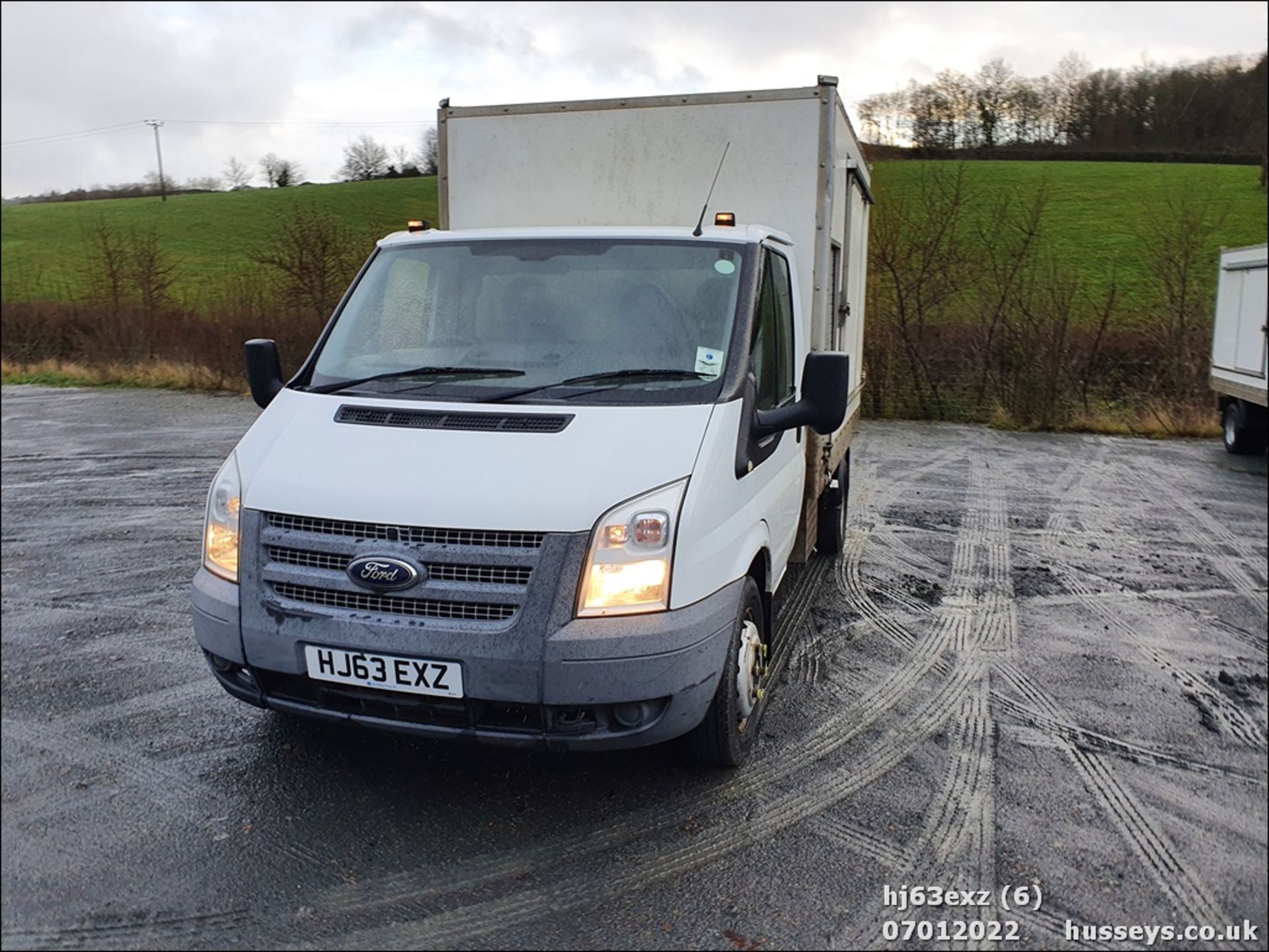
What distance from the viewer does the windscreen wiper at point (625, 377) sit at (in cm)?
384

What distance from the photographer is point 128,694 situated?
446 centimetres

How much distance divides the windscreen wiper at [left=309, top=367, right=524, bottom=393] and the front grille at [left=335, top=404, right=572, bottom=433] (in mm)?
326

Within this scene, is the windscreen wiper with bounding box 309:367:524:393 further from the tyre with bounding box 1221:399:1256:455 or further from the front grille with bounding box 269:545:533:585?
the tyre with bounding box 1221:399:1256:455

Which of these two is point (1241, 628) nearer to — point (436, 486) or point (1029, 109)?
point (1029, 109)

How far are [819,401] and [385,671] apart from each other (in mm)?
1990

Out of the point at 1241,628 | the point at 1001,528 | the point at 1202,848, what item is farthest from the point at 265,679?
the point at 1001,528

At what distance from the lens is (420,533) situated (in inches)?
127

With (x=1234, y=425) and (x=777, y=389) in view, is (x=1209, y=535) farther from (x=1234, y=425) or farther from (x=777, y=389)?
(x=1234, y=425)

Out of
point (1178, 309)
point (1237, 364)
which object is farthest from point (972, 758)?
point (1178, 309)

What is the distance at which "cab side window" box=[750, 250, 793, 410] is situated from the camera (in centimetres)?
414

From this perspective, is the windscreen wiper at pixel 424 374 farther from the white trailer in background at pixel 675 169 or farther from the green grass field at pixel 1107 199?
the green grass field at pixel 1107 199

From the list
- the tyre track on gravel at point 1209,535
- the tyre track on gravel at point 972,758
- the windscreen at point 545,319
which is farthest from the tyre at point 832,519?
the windscreen at point 545,319

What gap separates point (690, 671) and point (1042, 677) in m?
2.69

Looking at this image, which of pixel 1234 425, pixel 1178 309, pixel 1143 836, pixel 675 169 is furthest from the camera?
pixel 1178 309
